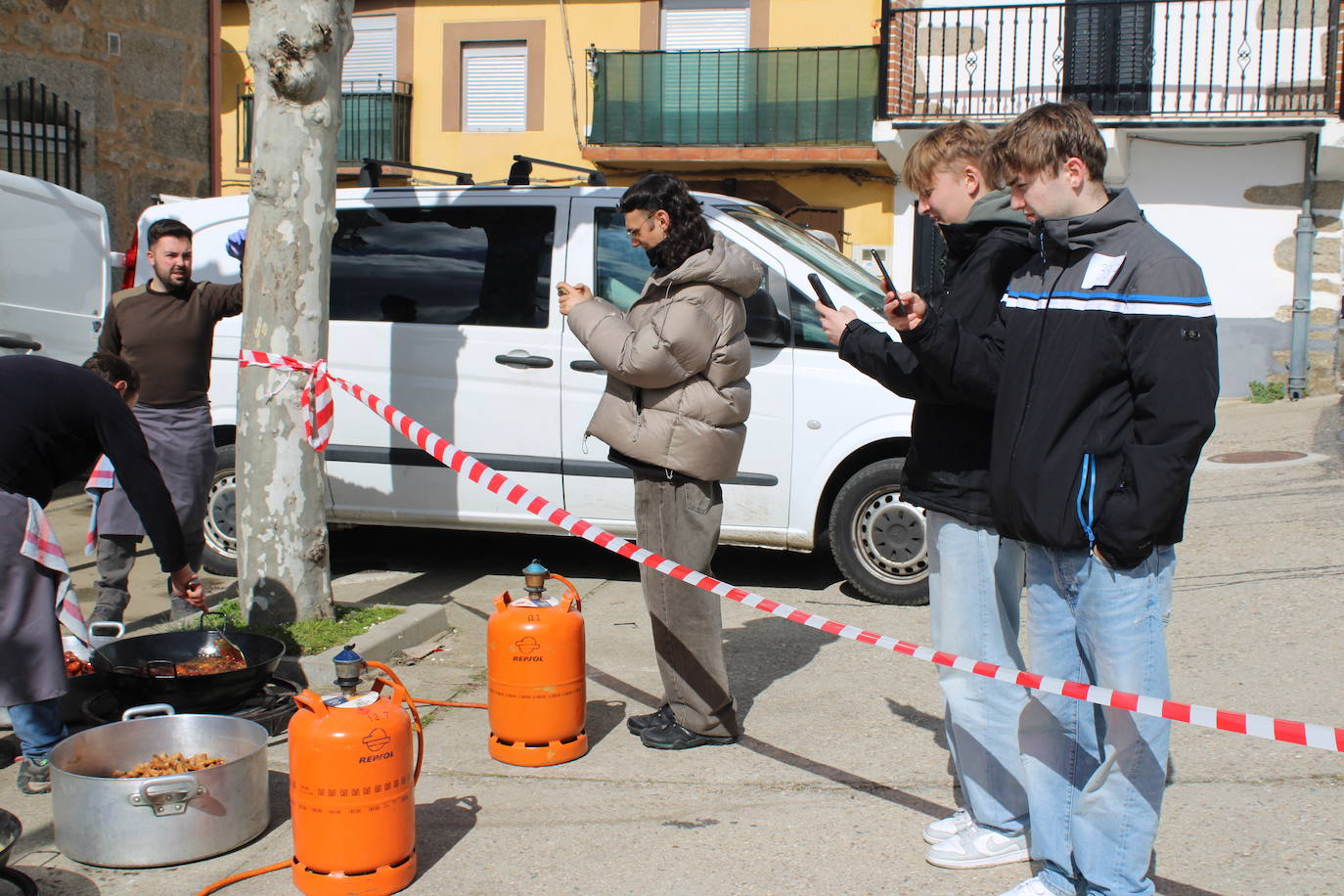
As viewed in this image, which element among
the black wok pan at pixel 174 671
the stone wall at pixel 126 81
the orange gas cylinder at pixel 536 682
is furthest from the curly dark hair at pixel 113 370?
the stone wall at pixel 126 81

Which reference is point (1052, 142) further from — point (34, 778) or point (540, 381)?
point (540, 381)

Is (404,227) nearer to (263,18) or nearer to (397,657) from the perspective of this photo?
(263,18)

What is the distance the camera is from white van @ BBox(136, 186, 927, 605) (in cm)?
634

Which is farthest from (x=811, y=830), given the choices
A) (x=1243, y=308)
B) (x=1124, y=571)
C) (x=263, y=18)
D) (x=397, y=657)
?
(x=1243, y=308)

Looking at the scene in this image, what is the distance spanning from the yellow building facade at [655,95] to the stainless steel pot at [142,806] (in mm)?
17119

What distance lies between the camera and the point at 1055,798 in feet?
10.5

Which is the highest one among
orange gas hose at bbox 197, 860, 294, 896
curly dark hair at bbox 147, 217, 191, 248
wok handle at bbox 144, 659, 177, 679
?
curly dark hair at bbox 147, 217, 191, 248

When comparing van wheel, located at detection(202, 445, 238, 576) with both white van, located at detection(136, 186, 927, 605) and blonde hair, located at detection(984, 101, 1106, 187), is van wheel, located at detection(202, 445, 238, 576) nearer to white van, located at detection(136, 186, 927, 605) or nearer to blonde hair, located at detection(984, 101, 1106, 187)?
white van, located at detection(136, 186, 927, 605)

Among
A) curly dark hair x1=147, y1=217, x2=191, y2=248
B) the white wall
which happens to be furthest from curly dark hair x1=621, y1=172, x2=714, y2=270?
the white wall

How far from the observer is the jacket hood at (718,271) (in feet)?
13.8

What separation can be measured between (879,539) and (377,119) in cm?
1798

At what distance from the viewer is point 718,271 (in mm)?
4215

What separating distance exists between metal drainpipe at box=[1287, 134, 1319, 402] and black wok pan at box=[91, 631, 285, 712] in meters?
14.6

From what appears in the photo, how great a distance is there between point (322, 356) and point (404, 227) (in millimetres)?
1752
